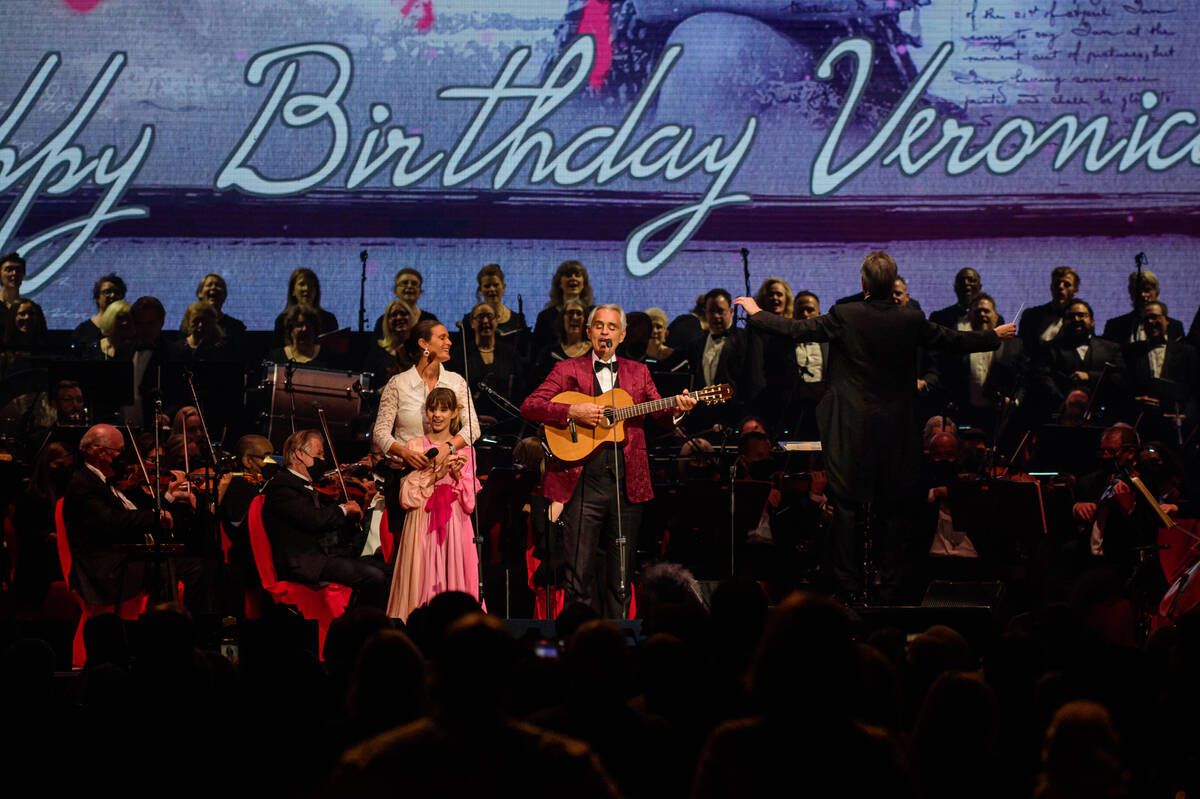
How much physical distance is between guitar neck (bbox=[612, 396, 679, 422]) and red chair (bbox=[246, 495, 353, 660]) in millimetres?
2156

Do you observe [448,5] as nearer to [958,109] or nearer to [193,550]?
[958,109]

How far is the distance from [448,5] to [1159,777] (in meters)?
11.3

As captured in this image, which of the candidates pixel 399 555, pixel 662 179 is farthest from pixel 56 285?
A: pixel 399 555

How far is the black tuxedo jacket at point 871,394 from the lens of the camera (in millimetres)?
6379

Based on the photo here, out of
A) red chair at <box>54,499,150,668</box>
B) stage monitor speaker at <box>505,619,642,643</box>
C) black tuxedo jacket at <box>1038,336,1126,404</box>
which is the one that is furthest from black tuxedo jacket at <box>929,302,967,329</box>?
red chair at <box>54,499,150,668</box>

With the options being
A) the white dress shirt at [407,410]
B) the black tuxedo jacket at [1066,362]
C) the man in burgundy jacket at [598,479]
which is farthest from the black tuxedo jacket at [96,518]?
the black tuxedo jacket at [1066,362]

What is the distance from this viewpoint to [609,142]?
13.4 metres

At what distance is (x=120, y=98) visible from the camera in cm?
1328

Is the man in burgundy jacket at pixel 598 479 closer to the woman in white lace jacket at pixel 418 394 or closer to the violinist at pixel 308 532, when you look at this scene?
the woman in white lace jacket at pixel 418 394

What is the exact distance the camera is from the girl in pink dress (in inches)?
296

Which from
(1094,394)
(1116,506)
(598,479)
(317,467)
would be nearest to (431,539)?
(598,479)

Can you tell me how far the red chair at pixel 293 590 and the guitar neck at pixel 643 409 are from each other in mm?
2156

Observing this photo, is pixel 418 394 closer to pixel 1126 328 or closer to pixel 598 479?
pixel 598 479

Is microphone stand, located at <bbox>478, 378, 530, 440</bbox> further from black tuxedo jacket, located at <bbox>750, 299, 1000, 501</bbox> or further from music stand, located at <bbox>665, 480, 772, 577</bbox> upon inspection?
black tuxedo jacket, located at <bbox>750, 299, 1000, 501</bbox>
